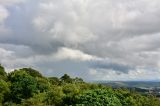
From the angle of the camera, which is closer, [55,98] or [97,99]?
[97,99]

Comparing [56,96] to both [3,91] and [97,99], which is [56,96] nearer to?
[97,99]

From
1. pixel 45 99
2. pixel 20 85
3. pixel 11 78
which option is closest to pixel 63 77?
pixel 11 78

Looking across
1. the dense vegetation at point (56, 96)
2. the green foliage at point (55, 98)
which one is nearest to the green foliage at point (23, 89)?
the dense vegetation at point (56, 96)

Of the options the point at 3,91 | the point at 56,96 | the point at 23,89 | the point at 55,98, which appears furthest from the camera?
the point at 23,89

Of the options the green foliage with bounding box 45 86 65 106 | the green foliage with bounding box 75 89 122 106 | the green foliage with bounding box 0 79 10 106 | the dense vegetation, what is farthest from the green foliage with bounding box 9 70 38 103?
the green foliage with bounding box 75 89 122 106

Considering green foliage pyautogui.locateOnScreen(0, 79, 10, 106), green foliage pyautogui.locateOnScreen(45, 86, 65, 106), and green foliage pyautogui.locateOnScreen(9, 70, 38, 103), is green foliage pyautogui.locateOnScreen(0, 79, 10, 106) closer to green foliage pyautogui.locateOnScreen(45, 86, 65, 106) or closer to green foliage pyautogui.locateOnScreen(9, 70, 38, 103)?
green foliage pyautogui.locateOnScreen(9, 70, 38, 103)

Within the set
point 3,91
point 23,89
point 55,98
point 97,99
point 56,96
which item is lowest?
point 97,99

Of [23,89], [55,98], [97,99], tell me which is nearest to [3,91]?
[23,89]

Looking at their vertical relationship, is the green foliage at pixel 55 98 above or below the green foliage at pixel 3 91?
below

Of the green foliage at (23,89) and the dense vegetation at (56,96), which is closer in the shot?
the dense vegetation at (56,96)

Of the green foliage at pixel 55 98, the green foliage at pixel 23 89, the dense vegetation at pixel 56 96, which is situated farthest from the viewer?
the green foliage at pixel 23 89

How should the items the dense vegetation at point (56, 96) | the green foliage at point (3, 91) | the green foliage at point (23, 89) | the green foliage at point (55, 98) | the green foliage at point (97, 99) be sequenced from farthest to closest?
the green foliage at point (23, 89) < the green foliage at point (3, 91) < the green foliage at point (55, 98) < the dense vegetation at point (56, 96) < the green foliage at point (97, 99)

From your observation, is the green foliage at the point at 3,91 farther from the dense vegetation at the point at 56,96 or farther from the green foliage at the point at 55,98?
the green foliage at the point at 55,98

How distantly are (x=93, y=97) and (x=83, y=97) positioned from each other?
2.09 meters
